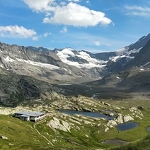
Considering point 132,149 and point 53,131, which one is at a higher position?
point 132,149

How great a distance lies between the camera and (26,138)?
153 meters

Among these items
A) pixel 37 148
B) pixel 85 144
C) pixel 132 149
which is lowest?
pixel 85 144

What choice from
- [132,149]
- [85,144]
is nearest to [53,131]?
[85,144]

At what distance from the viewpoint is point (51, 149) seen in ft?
399

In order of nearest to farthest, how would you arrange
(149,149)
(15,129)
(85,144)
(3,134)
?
(149,149)
(3,134)
(15,129)
(85,144)

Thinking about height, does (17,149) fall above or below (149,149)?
below

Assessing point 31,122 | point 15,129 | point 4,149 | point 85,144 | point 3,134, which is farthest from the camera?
point 31,122

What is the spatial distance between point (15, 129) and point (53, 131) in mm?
34721

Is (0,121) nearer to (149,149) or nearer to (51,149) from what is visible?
(51,149)

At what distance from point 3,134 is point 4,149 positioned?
2805 cm

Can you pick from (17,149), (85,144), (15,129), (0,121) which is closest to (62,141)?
(85,144)

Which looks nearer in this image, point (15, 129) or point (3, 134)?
point (3, 134)

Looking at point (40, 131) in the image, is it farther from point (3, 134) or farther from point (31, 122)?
point (3, 134)

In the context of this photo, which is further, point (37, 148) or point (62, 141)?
point (62, 141)
